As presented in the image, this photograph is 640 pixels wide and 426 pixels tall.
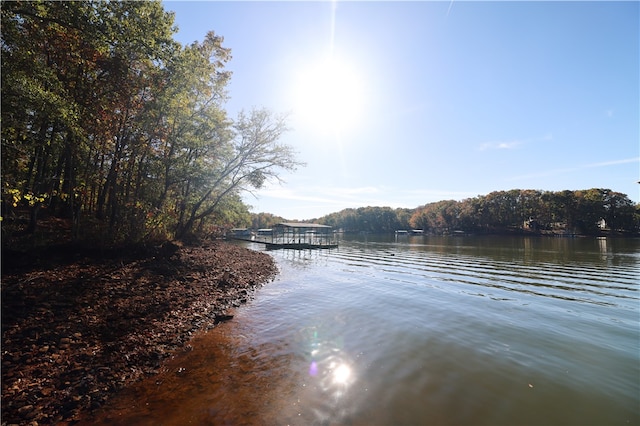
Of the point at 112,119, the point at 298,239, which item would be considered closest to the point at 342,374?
the point at 112,119

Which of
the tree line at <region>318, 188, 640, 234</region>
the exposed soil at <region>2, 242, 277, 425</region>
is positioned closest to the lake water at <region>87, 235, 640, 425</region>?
the exposed soil at <region>2, 242, 277, 425</region>

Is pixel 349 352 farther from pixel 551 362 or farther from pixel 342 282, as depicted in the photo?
pixel 342 282

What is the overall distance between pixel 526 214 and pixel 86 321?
127 m

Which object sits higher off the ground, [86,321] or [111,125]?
[111,125]

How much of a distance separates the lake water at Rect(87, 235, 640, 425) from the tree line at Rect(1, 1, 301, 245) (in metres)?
6.72

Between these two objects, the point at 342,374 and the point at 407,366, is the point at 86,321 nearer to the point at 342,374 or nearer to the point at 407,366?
the point at 342,374

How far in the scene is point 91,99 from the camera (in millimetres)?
12523

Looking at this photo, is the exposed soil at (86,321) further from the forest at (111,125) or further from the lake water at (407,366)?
the forest at (111,125)

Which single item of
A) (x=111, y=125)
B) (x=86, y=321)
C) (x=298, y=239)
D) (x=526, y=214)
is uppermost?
(x=526, y=214)

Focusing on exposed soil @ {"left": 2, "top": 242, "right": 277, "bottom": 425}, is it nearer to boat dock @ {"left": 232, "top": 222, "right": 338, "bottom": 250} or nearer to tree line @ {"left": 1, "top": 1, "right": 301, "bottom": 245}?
tree line @ {"left": 1, "top": 1, "right": 301, "bottom": 245}

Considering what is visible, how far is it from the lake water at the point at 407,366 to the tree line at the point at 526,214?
105 m

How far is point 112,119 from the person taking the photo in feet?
48.4

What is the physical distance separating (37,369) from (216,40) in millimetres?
22514

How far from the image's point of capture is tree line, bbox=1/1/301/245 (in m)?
8.55
